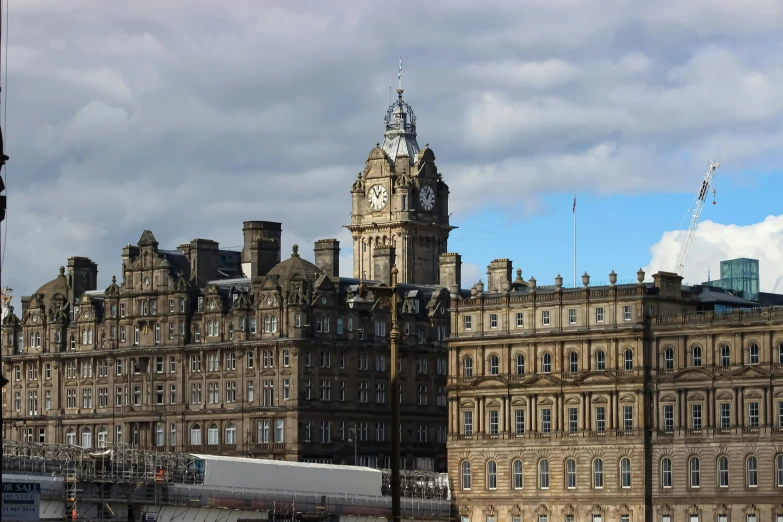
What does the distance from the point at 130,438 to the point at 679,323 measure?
52.6 meters

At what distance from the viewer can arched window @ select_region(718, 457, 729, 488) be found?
13800cm

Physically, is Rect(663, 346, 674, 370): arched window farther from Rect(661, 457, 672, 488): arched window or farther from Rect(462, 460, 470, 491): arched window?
Rect(462, 460, 470, 491): arched window

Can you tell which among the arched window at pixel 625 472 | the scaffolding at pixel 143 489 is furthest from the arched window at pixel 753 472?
the scaffolding at pixel 143 489

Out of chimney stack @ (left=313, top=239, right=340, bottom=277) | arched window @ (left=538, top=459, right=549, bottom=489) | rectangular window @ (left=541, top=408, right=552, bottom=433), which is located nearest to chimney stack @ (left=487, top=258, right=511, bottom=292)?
chimney stack @ (left=313, top=239, right=340, bottom=277)

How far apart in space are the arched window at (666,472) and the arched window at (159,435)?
46482 mm

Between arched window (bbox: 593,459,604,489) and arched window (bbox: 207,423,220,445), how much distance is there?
3514cm

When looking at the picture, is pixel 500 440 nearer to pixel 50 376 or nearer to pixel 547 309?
pixel 547 309

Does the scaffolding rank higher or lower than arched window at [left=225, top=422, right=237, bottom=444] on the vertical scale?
lower

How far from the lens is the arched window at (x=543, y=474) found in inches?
5768

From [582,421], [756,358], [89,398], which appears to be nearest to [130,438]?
[89,398]

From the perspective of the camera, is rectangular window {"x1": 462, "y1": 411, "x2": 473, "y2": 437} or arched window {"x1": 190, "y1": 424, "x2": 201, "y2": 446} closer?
rectangular window {"x1": 462, "y1": 411, "x2": 473, "y2": 437}

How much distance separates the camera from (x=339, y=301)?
534 ft

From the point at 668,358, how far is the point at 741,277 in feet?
73.1

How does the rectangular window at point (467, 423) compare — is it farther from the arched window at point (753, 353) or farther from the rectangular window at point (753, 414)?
the arched window at point (753, 353)
